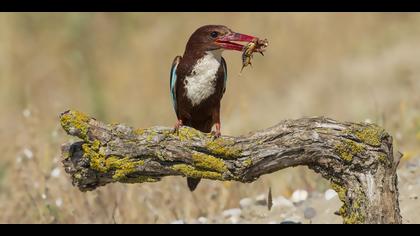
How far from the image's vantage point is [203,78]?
532 centimetres

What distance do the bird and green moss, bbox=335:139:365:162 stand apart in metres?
1.02

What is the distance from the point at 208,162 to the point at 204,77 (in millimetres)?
983

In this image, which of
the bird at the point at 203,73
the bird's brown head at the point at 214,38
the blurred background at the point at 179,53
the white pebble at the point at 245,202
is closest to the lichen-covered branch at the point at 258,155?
A: the bird at the point at 203,73

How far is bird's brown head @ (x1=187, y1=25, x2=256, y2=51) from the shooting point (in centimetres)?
522

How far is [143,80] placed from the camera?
13602mm

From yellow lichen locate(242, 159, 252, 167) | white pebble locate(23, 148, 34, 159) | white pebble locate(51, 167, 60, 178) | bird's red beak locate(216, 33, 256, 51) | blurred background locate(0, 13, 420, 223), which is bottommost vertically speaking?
yellow lichen locate(242, 159, 252, 167)

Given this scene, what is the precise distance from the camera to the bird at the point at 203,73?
207 inches

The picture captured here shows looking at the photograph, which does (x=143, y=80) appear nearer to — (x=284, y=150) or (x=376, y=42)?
(x=376, y=42)

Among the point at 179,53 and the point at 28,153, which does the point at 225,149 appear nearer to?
the point at 28,153

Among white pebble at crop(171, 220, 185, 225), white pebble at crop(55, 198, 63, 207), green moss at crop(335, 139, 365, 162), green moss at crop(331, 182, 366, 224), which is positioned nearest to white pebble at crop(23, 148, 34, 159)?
white pebble at crop(55, 198, 63, 207)

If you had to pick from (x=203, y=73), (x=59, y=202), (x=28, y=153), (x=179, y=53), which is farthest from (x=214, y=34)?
(x=179, y=53)

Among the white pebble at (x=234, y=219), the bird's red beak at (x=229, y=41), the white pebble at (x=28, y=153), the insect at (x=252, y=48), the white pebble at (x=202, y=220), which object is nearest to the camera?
the insect at (x=252, y=48)

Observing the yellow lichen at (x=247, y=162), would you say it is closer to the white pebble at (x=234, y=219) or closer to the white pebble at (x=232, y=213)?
the white pebble at (x=234, y=219)

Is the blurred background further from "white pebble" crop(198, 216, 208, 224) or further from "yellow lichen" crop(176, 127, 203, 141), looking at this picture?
"yellow lichen" crop(176, 127, 203, 141)
